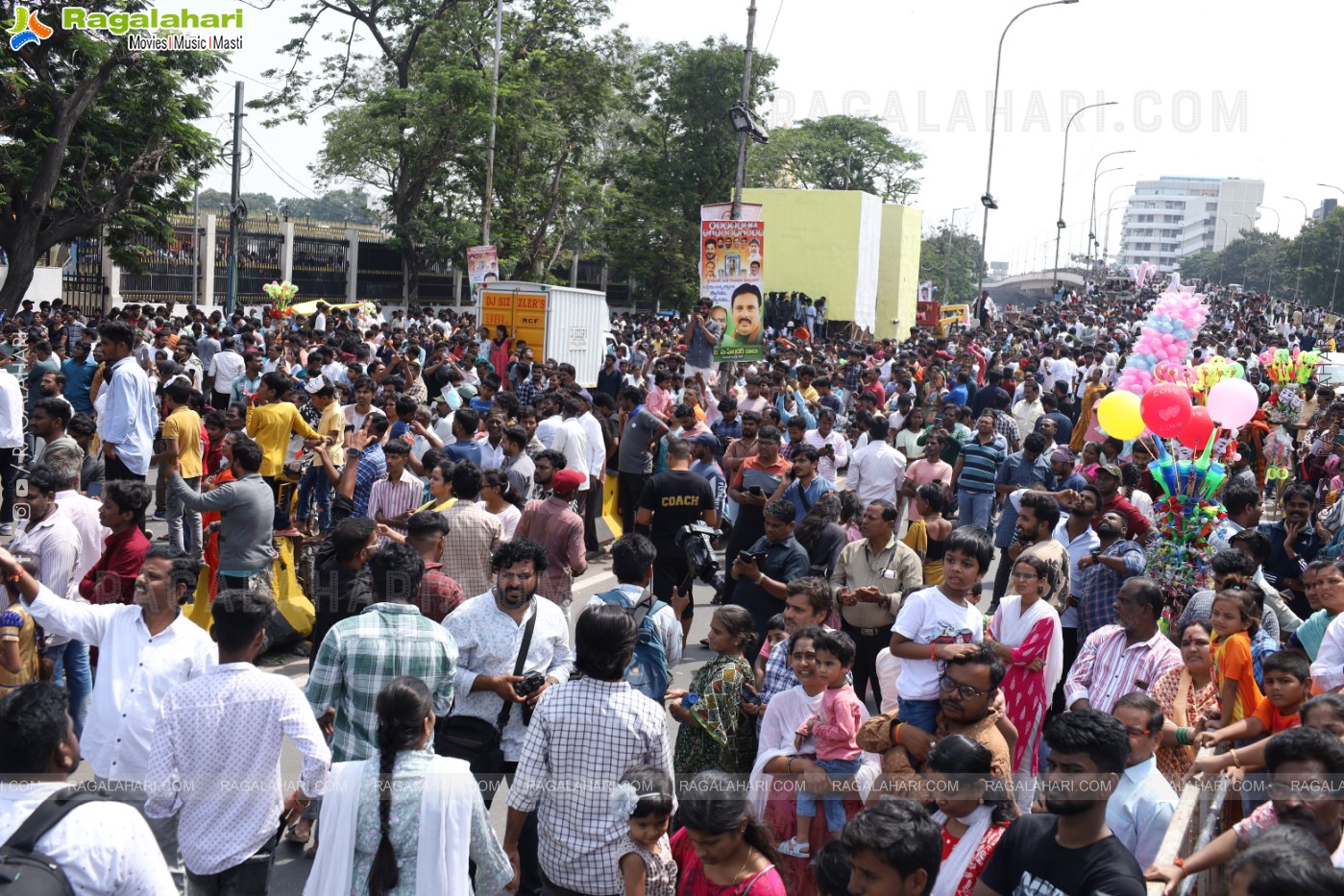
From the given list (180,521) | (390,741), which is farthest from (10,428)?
(390,741)

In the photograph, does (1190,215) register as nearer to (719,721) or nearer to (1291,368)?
(1291,368)

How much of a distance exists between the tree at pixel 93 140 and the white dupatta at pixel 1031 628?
60.8 ft

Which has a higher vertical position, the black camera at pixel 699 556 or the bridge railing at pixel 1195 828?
the black camera at pixel 699 556

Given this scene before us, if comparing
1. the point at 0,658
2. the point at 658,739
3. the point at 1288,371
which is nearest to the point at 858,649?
the point at 658,739

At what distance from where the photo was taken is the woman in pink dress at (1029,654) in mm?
5906

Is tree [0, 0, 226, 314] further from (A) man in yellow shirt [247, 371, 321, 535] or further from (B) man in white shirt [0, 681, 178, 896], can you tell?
(B) man in white shirt [0, 681, 178, 896]

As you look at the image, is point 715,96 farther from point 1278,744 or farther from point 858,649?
point 1278,744

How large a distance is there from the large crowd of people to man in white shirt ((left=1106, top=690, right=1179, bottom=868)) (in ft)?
0.04

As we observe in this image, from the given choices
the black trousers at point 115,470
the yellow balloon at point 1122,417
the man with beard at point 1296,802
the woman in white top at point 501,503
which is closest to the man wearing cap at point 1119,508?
the yellow balloon at point 1122,417

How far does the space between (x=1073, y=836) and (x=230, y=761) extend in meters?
2.63

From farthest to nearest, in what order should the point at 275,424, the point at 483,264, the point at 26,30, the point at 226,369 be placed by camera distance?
the point at 483,264 → the point at 26,30 → the point at 226,369 → the point at 275,424

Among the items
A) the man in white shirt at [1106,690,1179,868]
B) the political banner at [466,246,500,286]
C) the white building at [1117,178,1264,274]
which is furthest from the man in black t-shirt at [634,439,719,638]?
the white building at [1117,178,1264,274]

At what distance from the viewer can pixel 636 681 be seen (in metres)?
5.41

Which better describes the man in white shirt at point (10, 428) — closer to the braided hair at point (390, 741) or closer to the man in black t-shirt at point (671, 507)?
the man in black t-shirt at point (671, 507)
